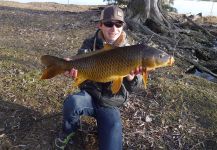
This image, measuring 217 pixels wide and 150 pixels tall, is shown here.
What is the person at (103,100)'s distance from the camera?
155 inches

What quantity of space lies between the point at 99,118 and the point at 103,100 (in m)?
0.18

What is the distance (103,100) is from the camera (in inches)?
162

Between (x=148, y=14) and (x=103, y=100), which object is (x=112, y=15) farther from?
(x=148, y=14)

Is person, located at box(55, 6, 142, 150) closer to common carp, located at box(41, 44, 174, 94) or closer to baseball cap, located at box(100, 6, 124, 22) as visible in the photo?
baseball cap, located at box(100, 6, 124, 22)

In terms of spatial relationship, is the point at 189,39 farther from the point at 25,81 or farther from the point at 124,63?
the point at 124,63

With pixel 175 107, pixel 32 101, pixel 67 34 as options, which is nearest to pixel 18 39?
pixel 67 34

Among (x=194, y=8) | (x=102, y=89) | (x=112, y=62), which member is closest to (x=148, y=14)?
(x=102, y=89)

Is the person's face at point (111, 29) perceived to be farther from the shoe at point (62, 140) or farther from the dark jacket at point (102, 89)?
the shoe at point (62, 140)

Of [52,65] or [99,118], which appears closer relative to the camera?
[52,65]

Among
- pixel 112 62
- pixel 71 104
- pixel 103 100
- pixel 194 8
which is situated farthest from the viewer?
pixel 194 8

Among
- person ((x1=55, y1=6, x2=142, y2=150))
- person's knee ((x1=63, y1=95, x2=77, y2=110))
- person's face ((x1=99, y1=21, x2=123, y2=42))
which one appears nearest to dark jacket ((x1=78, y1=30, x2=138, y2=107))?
person ((x1=55, y1=6, x2=142, y2=150))

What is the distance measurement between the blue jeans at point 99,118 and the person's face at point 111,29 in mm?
624

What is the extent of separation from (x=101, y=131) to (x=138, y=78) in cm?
63

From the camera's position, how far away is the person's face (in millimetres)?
3900
